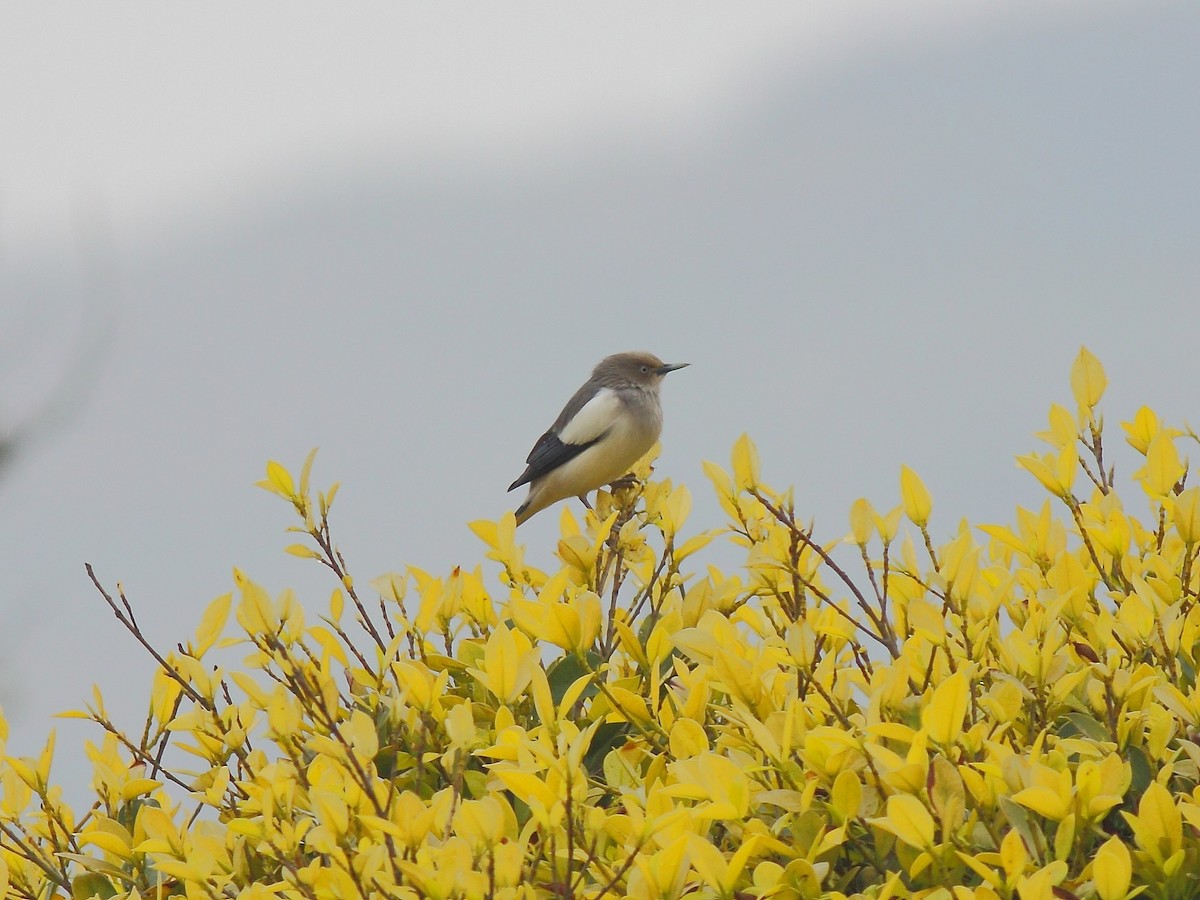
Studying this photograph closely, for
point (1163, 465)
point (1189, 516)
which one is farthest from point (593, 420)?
point (1189, 516)

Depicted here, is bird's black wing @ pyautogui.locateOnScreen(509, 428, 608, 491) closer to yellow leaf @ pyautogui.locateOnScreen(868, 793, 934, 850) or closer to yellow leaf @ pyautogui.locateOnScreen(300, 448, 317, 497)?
yellow leaf @ pyautogui.locateOnScreen(300, 448, 317, 497)

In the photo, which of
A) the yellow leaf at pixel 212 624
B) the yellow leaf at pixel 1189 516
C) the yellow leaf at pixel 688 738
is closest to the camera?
the yellow leaf at pixel 688 738

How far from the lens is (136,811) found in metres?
2.87

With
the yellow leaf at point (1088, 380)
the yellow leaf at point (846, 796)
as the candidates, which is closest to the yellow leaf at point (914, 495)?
the yellow leaf at point (1088, 380)

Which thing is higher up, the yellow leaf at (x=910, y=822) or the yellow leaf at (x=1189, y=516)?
the yellow leaf at (x=1189, y=516)

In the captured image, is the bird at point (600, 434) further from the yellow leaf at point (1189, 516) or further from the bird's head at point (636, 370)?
the yellow leaf at point (1189, 516)

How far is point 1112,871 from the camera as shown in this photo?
6.10 feet

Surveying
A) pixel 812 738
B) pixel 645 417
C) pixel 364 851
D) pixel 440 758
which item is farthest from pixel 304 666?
pixel 645 417

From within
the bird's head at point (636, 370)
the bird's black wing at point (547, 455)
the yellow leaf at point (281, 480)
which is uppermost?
the bird's head at point (636, 370)

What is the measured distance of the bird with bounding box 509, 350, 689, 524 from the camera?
309 inches

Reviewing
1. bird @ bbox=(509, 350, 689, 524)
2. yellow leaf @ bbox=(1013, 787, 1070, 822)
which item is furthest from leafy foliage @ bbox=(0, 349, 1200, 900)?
bird @ bbox=(509, 350, 689, 524)

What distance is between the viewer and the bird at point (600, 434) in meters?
7.84

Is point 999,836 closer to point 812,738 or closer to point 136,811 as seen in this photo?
point 812,738

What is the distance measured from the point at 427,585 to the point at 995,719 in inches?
50.5
